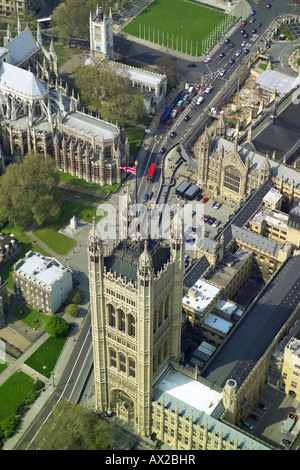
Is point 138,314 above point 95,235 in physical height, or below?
below

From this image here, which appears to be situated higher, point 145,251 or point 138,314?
point 145,251

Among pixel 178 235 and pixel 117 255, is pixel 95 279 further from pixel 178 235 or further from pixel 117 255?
pixel 178 235

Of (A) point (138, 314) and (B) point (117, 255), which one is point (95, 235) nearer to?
(B) point (117, 255)

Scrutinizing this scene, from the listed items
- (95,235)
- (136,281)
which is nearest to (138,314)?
(136,281)

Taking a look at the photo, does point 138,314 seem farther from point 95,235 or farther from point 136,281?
point 95,235

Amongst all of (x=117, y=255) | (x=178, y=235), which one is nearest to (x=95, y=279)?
(x=117, y=255)
